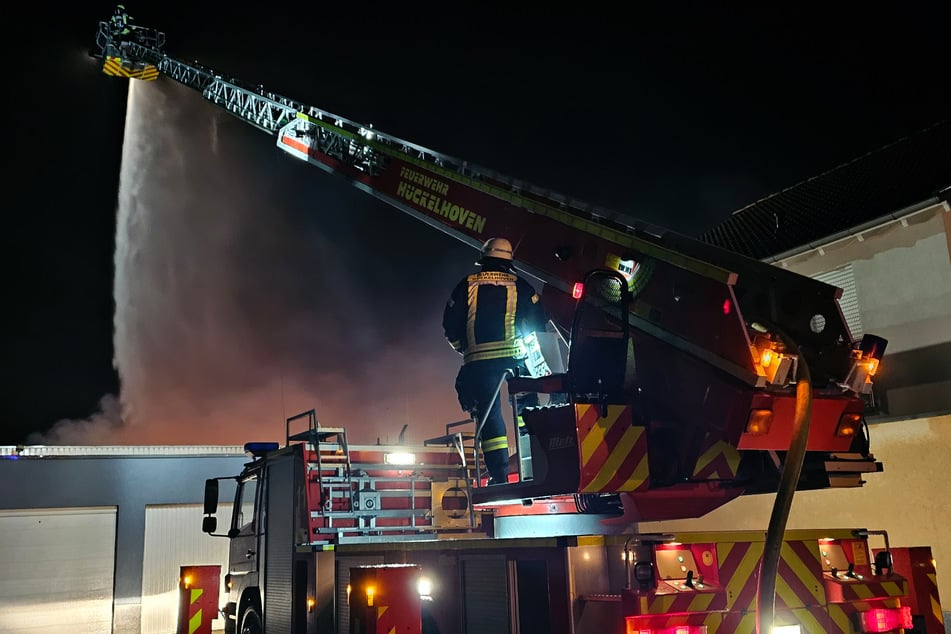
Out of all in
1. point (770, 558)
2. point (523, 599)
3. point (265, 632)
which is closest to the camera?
point (770, 558)

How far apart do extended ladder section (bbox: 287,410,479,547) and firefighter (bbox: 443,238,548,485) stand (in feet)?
6.10

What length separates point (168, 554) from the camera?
2109 centimetres

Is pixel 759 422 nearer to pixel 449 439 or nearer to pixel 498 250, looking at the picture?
pixel 498 250

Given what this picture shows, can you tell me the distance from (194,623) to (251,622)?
1.48m

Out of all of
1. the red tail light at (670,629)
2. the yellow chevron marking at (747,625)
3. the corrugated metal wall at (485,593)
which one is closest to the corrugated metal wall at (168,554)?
the corrugated metal wall at (485,593)

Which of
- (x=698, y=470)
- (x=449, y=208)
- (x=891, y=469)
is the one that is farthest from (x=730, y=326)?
(x=891, y=469)

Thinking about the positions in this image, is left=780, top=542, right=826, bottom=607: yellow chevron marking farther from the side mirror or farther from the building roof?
the building roof

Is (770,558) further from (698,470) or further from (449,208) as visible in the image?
(449,208)

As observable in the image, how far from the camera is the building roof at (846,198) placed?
1289 centimetres

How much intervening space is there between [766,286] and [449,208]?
3.95 meters

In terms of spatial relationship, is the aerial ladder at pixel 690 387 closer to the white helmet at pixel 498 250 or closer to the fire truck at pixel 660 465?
the fire truck at pixel 660 465

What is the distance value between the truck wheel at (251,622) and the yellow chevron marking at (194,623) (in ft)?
3.69

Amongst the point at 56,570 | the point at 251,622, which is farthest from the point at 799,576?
the point at 56,570

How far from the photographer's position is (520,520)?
23.7ft
